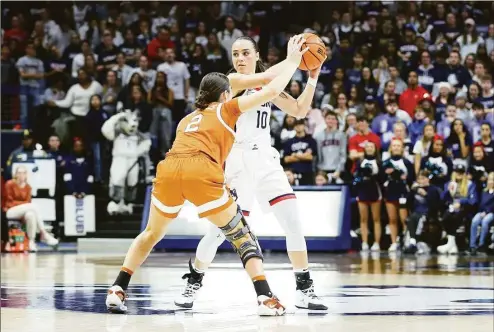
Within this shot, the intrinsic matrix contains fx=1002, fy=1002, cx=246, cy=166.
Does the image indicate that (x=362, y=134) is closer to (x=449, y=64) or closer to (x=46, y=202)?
(x=449, y=64)

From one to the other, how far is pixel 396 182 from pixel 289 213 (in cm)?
834

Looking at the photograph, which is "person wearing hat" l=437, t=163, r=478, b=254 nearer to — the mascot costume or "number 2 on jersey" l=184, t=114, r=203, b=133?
the mascot costume

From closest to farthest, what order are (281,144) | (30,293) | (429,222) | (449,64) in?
(30,293), (429,222), (281,144), (449,64)

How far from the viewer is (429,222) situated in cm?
1571

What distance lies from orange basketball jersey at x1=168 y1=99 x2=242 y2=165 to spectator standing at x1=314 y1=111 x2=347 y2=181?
9.55 metres

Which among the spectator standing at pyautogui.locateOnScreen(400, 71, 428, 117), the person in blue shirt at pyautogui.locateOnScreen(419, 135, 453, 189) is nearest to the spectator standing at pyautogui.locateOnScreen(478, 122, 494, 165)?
the person in blue shirt at pyautogui.locateOnScreen(419, 135, 453, 189)

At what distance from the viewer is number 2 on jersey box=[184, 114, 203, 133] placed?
7105 mm

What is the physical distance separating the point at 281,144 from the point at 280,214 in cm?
909

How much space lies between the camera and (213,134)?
Answer: 704 cm

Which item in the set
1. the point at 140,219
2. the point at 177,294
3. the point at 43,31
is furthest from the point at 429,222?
the point at 43,31

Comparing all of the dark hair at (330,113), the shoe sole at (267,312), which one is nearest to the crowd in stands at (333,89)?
the dark hair at (330,113)

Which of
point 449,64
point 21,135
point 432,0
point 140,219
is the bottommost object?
point 140,219

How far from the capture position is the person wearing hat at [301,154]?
1633cm

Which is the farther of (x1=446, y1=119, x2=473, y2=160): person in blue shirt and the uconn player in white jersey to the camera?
(x1=446, y1=119, x2=473, y2=160): person in blue shirt
